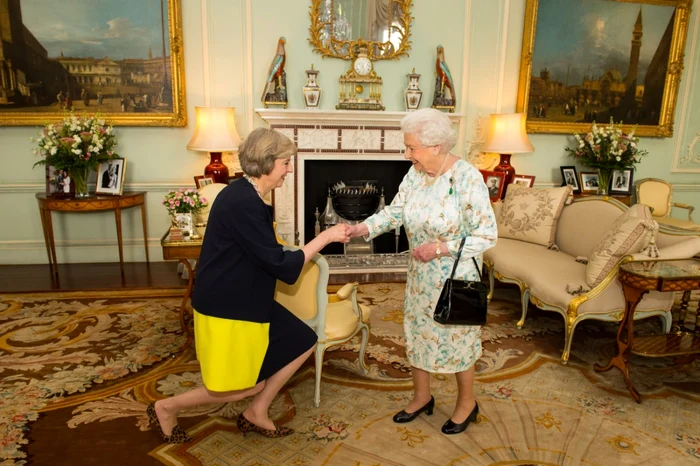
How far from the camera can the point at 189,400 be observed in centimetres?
230

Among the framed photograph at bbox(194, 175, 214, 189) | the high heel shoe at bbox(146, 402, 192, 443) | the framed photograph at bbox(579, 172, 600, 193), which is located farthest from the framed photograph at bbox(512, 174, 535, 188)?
the high heel shoe at bbox(146, 402, 192, 443)

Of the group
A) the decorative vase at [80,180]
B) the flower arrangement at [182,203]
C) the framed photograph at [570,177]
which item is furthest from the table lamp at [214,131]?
the framed photograph at [570,177]

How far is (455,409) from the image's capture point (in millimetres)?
2617

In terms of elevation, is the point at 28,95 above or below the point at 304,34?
below

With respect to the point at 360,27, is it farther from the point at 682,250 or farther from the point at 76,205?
the point at 682,250

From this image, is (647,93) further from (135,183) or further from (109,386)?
(109,386)

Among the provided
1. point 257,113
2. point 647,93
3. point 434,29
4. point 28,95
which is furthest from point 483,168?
point 28,95

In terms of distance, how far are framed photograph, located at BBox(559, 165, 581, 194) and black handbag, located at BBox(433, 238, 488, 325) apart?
14.3 ft

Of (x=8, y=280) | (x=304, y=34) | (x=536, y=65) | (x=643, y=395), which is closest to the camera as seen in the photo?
(x=643, y=395)

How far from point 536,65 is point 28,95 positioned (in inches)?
218

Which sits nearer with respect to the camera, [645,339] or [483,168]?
[645,339]

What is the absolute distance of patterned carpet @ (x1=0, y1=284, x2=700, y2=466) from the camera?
94.4 inches

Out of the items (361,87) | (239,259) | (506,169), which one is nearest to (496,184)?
(506,169)

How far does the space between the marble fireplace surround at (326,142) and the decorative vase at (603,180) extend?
189 cm
